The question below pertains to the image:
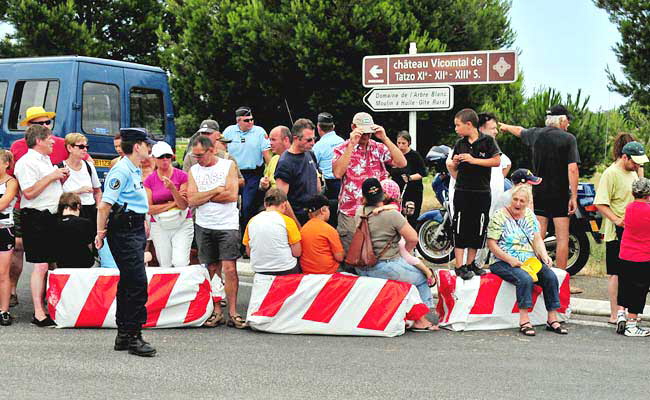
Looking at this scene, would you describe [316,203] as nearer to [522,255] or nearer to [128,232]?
[128,232]

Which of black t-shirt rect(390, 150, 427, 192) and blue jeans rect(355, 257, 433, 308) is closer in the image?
blue jeans rect(355, 257, 433, 308)

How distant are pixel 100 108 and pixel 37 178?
5.92m

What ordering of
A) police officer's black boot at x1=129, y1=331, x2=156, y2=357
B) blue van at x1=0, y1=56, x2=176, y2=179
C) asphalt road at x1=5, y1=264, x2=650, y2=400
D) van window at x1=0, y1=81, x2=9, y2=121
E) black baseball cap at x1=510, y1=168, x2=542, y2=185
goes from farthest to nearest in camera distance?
1. van window at x1=0, y1=81, x2=9, y2=121
2. blue van at x1=0, y1=56, x2=176, y2=179
3. black baseball cap at x1=510, y1=168, x2=542, y2=185
4. police officer's black boot at x1=129, y1=331, x2=156, y2=357
5. asphalt road at x1=5, y1=264, x2=650, y2=400

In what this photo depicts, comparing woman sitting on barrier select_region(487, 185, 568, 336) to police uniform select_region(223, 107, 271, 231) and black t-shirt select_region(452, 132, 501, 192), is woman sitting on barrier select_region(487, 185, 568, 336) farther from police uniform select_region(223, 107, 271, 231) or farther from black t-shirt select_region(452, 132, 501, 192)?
police uniform select_region(223, 107, 271, 231)

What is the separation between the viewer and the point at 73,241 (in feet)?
26.4

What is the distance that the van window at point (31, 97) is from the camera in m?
13.3

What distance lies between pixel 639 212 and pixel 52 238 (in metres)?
5.15

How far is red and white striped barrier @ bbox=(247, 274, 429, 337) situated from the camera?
24.6 feet

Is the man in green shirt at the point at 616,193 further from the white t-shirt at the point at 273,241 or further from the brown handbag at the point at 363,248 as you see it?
the white t-shirt at the point at 273,241

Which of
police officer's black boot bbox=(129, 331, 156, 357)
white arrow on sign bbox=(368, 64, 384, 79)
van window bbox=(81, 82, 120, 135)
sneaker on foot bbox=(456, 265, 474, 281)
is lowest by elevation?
police officer's black boot bbox=(129, 331, 156, 357)

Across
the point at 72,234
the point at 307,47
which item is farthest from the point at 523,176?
the point at 307,47

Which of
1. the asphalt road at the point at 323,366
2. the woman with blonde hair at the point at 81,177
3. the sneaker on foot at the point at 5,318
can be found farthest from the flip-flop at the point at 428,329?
the sneaker on foot at the point at 5,318

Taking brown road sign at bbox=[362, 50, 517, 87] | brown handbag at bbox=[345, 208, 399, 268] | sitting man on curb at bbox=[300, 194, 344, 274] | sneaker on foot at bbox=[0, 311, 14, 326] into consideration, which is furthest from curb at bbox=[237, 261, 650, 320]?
sneaker on foot at bbox=[0, 311, 14, 326]

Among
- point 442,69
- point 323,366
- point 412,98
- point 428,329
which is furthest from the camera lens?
point 412,98
